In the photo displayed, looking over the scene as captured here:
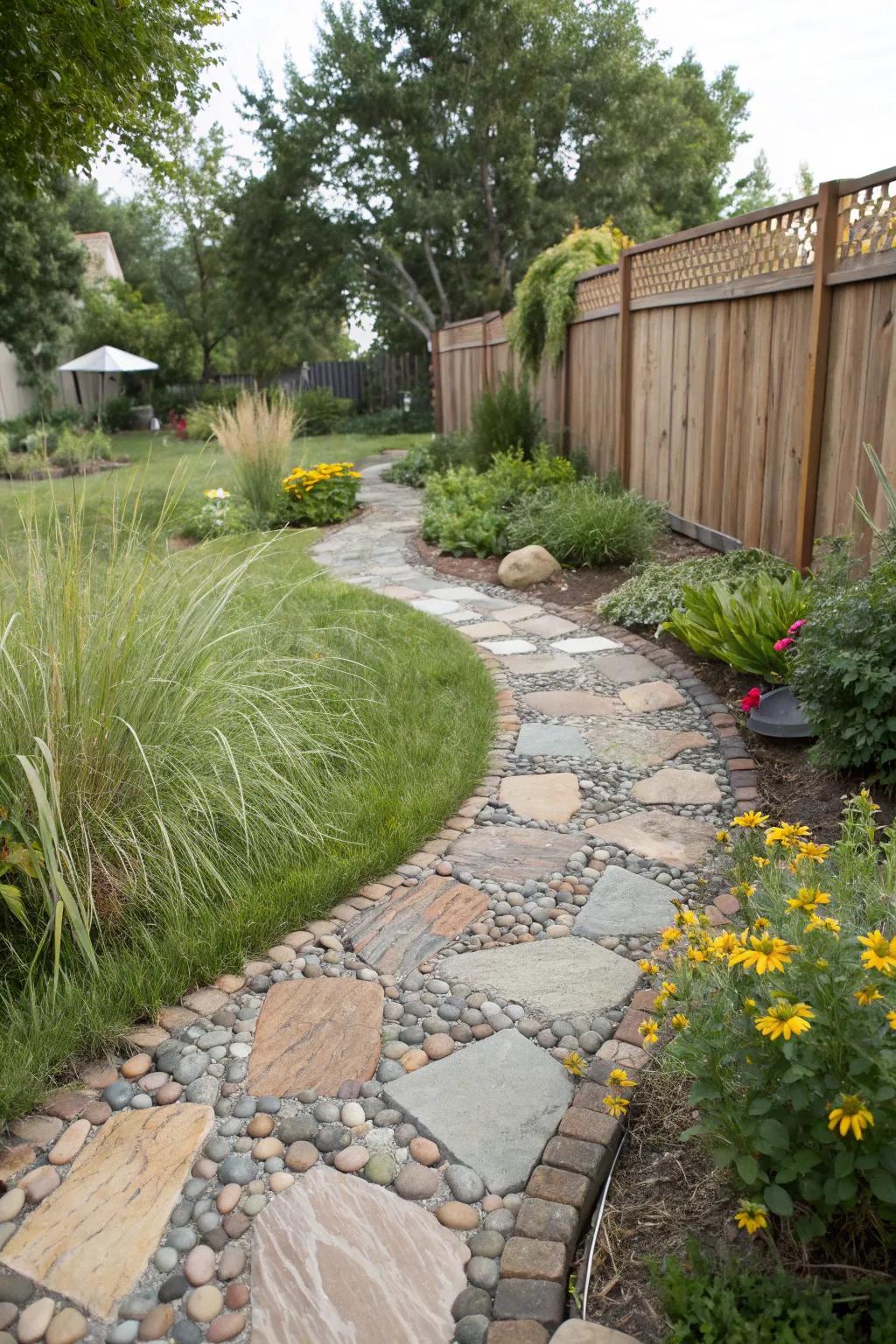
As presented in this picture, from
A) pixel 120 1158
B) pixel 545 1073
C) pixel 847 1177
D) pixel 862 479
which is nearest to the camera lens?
pixel 847 1177

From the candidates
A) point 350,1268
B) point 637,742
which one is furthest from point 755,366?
point 350,1268

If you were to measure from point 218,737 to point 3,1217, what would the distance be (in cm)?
127

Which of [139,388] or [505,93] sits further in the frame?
[139,388]

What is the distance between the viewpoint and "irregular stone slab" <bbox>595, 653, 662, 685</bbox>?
4078 mm

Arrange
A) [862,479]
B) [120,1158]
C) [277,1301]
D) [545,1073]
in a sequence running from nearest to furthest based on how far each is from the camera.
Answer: [277,1301] < [120,1158] < [545,1073] < [862,479]

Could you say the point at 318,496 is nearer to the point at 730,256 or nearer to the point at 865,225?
the point at 730,256

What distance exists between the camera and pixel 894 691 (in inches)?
98.7

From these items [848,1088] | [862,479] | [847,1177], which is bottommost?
[847,1177]

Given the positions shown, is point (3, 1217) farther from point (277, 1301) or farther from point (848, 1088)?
point (848, 1088)

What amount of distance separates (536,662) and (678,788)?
143 cm

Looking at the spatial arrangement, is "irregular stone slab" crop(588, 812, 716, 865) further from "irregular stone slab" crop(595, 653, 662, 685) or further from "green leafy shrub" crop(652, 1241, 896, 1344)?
"green leafy shrub" crop(652, 1241, 896, 1344)

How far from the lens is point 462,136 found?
59.7 feet

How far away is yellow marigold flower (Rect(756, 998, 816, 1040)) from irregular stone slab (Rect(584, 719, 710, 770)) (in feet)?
6.72

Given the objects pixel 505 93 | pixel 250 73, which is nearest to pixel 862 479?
pixel 505 93
